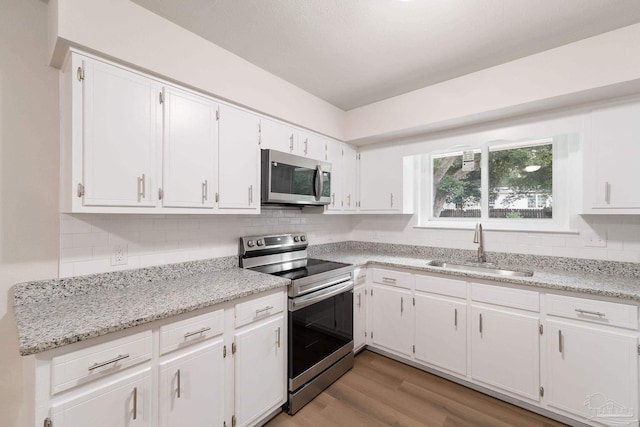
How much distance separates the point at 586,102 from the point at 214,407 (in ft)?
10.6

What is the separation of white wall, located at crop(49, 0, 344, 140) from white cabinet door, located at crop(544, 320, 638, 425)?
257 cm

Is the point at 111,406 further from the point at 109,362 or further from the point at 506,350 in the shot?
the point at 506,350

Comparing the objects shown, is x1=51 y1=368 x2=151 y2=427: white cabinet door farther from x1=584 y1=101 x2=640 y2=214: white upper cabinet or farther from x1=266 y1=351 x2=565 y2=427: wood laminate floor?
x1=584 y1=101 x2=640 y2=214: white upper cabinet

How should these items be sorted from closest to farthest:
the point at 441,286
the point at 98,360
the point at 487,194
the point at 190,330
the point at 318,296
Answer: the point at 98,360
the point at 190,330
the point at 318,296
the point at 441,286
the point at 487,194

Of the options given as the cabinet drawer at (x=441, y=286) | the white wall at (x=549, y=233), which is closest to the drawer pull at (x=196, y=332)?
the cabinet drawer at (x=441, y=286)

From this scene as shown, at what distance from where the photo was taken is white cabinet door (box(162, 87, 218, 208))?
5.66 ft

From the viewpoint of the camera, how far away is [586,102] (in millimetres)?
2096

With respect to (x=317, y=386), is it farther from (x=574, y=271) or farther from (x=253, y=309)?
(x=574, y=271)

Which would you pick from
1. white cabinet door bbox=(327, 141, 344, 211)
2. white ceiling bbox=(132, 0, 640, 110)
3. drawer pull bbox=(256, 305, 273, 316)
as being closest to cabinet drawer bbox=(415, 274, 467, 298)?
white cabinet door bbox=(327, 141, 344, 211)

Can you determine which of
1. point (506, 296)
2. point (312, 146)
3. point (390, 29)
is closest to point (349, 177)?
point (312, 146)

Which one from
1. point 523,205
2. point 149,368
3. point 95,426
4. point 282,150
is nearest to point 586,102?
point 523,205

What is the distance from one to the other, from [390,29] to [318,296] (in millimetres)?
1899

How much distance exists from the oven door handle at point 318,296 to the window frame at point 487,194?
1207 millimetres

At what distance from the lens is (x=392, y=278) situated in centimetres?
265
